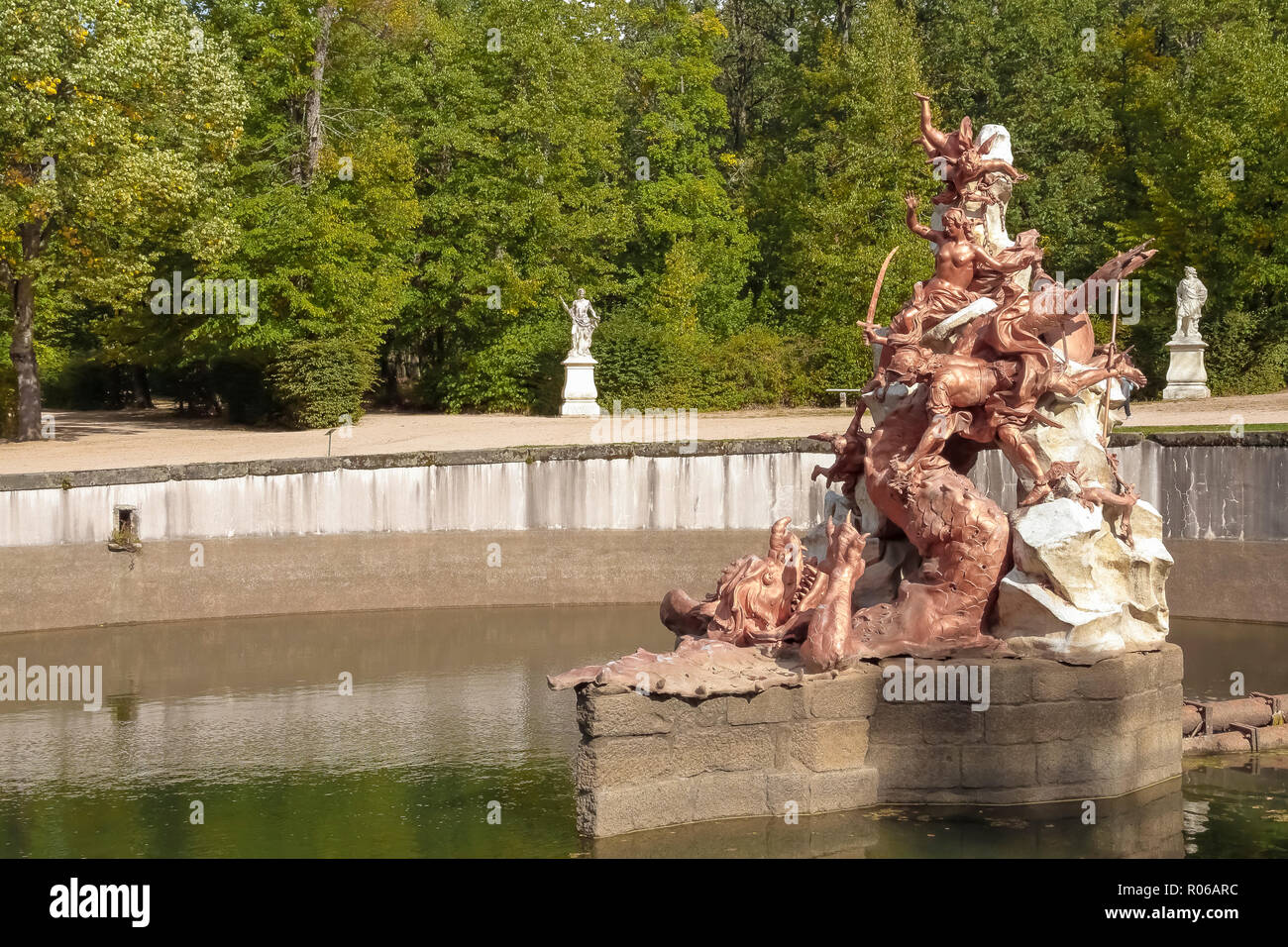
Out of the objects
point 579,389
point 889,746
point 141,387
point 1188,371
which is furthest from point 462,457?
point 141,387

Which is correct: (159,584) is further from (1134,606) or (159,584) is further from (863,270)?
(863,270)

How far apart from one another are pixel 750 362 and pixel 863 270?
4.10 meters

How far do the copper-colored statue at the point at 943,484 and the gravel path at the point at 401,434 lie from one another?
14.0 metres

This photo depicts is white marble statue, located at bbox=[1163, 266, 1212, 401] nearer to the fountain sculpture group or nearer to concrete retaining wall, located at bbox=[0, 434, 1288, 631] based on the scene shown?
concrete retaining wall, located at bbox=[0, 434, 1288, 631]

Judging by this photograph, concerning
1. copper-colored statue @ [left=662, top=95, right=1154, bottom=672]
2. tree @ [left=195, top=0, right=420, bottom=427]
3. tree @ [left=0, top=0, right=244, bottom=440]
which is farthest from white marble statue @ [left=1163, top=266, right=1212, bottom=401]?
copper-colored statue @ [left=662, top=95, right=1154, bottom=672]

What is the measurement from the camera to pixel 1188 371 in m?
35.6

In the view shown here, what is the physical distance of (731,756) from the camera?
554 inches

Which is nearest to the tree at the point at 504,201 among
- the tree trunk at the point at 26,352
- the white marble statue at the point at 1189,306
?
the tree trunk at the point at 26,352

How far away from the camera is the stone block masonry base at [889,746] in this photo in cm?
1387

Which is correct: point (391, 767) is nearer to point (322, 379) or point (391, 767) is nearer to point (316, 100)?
point (322, 379)

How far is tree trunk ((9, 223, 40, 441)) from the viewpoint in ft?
109

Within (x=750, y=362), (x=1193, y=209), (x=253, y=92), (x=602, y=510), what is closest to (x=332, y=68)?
(x=253, y=92)

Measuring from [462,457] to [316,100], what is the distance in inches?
575

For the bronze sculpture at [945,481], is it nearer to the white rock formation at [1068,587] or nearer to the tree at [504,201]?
the white rock formation at [1068,587]
